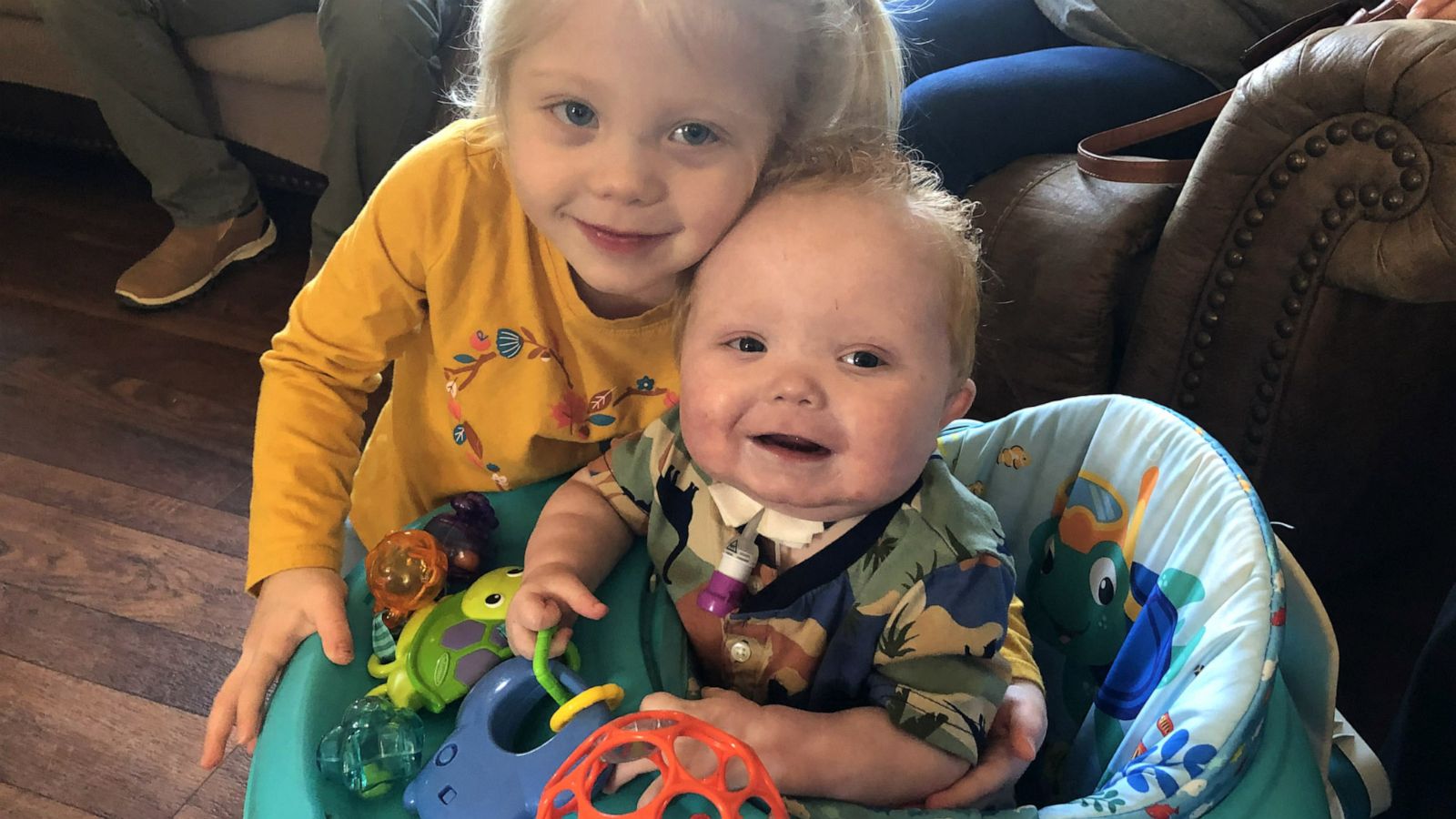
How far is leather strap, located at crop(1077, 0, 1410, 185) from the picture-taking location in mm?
1163

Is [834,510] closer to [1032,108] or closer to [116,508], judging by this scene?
[1032,108]

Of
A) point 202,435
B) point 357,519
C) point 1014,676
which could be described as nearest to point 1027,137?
point 1014,676

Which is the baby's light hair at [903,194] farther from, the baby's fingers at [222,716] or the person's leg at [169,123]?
the person's leg at [169,123]

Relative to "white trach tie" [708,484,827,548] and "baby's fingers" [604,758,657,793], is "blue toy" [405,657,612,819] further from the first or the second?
"white trach tie" [708,484,827,548]

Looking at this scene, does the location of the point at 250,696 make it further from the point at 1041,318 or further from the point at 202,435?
the point at 202,435

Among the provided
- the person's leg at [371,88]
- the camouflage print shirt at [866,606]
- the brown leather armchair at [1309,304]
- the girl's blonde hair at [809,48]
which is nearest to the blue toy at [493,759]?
the camouflage print shirt at [866,606]

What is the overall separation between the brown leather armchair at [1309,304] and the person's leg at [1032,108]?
48 mm

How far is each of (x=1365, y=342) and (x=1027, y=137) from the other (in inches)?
18.8

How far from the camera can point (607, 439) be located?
0.85m

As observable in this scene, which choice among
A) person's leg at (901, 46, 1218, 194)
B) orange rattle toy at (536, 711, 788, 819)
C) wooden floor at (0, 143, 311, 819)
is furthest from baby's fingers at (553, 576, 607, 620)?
person's leg at (901, 46, 1218, 194)

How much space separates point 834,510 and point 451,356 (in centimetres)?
35

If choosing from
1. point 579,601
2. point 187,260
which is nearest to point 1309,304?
point 579,601

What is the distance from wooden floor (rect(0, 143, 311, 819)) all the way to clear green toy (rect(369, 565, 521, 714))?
0.59m

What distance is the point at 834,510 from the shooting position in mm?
654
